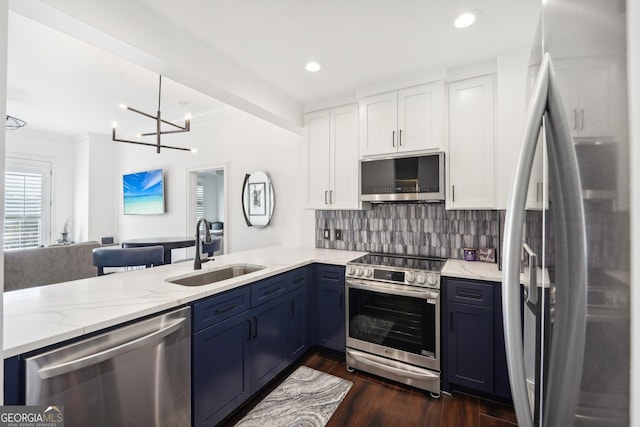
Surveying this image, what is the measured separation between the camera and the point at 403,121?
2555mm

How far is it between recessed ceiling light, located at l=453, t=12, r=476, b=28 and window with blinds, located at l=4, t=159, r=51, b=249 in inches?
254

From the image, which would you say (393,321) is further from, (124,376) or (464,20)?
(464,20)

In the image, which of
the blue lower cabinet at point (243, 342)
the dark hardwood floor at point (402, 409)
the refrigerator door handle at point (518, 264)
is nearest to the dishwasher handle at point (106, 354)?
the blue lower cabinet at point (243, 342)

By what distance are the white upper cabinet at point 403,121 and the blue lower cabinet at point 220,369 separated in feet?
6.25

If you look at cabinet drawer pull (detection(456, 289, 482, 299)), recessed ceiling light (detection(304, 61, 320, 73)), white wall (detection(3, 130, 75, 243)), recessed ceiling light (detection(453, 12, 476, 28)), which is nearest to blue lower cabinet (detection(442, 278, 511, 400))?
cabinet drawer pull (detection(456, 289, 482, 299))

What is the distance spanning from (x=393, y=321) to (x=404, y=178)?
3.97ft

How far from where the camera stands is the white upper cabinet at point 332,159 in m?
2.86

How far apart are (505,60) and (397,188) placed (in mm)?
1261

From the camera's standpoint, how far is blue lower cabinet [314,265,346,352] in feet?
8.16

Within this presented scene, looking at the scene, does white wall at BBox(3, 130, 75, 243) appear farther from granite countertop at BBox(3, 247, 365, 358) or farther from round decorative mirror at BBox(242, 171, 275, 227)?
granite countertop at BBox(3, 247, 365, 358)

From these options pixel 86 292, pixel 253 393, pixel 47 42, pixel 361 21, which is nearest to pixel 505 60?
pixel 361 21

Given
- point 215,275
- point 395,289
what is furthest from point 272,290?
point 395,289

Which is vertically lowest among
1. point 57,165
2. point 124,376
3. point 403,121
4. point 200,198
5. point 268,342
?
point 268,342

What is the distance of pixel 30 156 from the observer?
189 inches
